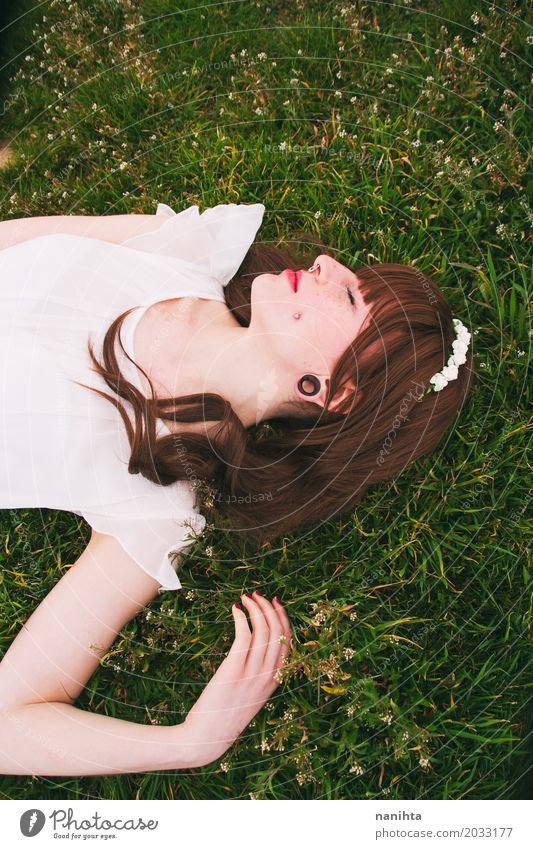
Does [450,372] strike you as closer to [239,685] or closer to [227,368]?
[227,368]

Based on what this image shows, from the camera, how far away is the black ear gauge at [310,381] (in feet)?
8.66

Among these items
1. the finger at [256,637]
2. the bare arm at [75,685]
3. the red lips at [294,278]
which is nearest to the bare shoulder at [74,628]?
the bare arm at [75,685]

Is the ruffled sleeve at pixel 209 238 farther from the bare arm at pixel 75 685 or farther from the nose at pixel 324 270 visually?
the bare arm at pixel 75 685

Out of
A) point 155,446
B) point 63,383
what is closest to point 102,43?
point 63,383

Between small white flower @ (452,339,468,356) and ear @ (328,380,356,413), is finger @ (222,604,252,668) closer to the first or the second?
ear @ (328,380,356,413)

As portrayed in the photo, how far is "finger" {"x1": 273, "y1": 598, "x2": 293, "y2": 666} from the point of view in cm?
281

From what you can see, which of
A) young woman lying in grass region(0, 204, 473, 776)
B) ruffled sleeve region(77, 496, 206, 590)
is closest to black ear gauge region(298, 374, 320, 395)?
young woman lying in grass region(0, 204, 473, 776)

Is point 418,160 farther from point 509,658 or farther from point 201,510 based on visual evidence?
point 509,658

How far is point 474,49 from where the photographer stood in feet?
11.3

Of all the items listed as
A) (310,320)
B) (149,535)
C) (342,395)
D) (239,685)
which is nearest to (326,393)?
(342,395)

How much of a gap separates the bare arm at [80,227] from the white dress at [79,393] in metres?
0.12

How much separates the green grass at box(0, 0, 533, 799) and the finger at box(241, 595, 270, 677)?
141mm

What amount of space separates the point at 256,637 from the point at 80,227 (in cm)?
215

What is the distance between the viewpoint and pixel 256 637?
2832 millimetres
